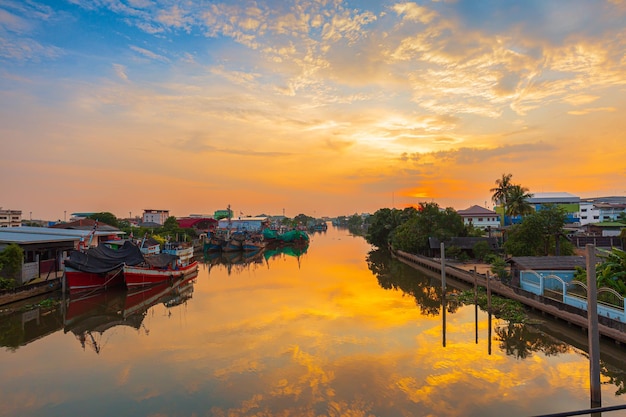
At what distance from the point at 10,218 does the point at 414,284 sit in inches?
3275

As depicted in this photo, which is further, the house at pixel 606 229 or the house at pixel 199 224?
the house at pixel 199 224

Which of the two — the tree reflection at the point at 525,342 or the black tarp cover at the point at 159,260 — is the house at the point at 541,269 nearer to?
the tree reflection at the point at 525,342

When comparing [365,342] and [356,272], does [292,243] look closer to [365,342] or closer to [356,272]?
[356,272]

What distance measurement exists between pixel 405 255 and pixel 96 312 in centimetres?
3432

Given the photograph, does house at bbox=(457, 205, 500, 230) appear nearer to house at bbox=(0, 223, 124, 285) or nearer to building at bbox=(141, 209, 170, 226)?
house at bbox=(0, 223, 124, 285)

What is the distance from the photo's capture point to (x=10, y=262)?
21.3 metres

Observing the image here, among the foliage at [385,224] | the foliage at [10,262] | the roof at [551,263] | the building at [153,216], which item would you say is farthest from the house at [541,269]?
the building at [153,216]

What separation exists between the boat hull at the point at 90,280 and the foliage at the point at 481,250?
30257 mm

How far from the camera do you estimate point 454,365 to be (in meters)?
13.5

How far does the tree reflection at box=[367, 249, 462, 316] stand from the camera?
73.2 ft

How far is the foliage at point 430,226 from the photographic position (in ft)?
139

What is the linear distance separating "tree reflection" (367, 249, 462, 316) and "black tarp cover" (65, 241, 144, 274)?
18.1 metres

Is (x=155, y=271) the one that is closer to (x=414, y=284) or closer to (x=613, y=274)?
(x=414, y=284)

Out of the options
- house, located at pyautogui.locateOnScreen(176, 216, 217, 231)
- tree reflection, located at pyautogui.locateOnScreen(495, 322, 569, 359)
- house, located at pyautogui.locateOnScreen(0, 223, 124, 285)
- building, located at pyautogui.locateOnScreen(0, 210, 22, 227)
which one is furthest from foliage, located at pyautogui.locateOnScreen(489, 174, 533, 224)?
building, located at pyautogui.locateOnScreen(0, 210, 22, 227)
